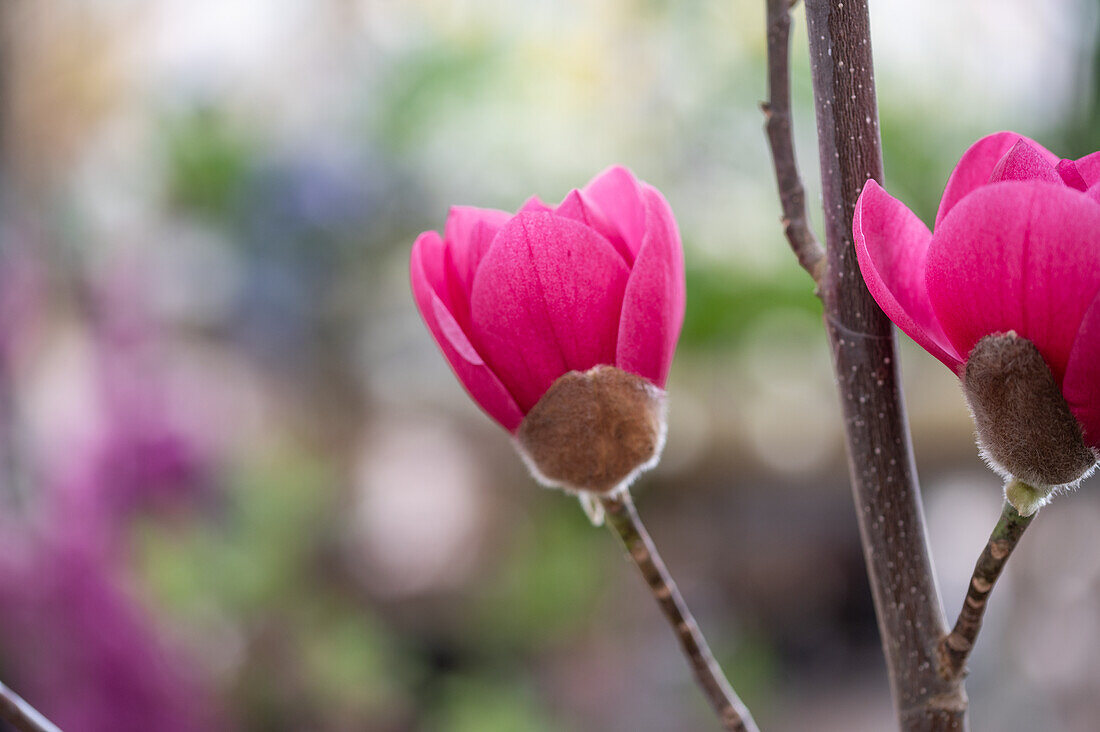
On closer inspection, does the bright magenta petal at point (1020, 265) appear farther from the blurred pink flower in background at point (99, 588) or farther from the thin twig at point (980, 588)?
the blurred pink flower in background at point (99, 588)

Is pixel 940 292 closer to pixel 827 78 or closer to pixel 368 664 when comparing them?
pixel 827 78

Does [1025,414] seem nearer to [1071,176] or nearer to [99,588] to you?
[1071,176]

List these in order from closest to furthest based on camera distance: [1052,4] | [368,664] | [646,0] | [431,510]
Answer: [368,664] < [431,510] < [1052,4] < [646,0]

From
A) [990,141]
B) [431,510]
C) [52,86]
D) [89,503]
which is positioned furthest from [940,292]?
[52,86]

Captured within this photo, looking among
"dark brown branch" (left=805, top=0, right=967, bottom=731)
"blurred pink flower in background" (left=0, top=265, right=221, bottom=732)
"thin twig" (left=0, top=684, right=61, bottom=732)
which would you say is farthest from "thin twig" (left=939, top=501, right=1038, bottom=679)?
"blurred pink flower in background" (left=0, top=265, right=221, bottom=732)

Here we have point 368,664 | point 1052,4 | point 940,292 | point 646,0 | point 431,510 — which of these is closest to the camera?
point 940,292

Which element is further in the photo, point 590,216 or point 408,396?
point 408,396

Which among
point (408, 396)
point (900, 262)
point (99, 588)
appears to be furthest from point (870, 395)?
point (408, 396)
